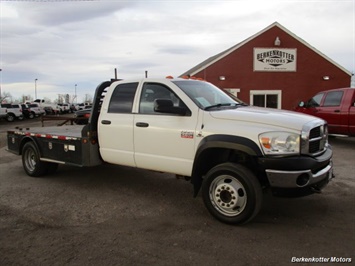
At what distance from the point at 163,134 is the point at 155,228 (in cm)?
136

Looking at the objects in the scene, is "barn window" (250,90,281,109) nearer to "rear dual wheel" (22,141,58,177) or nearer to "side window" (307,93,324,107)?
Result: "side window" (307,93,324,107)

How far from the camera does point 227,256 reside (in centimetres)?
355

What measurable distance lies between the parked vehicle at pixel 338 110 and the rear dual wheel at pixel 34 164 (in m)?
8.34

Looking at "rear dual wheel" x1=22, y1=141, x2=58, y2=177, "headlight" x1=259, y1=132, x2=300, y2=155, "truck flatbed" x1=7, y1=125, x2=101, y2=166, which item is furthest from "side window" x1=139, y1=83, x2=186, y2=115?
"rear dual wheel" x1=22, y1=141, x2=58, y2=177

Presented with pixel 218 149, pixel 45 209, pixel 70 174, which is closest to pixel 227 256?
pixel 218 149

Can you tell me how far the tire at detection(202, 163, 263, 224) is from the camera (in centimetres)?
415

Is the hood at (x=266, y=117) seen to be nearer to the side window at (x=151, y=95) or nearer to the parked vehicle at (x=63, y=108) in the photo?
the side window at (x=151, y=95)

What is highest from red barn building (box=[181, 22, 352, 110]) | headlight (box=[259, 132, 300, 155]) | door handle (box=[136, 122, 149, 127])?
red barn building (box=[181, 22, 352, 110])

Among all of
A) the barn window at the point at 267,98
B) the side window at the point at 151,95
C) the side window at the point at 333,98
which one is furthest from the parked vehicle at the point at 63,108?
the side window at the point at 151,95

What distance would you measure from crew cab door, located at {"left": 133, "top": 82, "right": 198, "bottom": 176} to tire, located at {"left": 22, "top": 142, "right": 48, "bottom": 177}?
2.72 m

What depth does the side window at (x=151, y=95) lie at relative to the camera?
16.9 feet

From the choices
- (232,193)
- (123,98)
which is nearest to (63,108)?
(123,98)

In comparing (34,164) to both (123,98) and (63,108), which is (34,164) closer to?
(123,98)

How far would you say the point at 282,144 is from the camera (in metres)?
4.07
